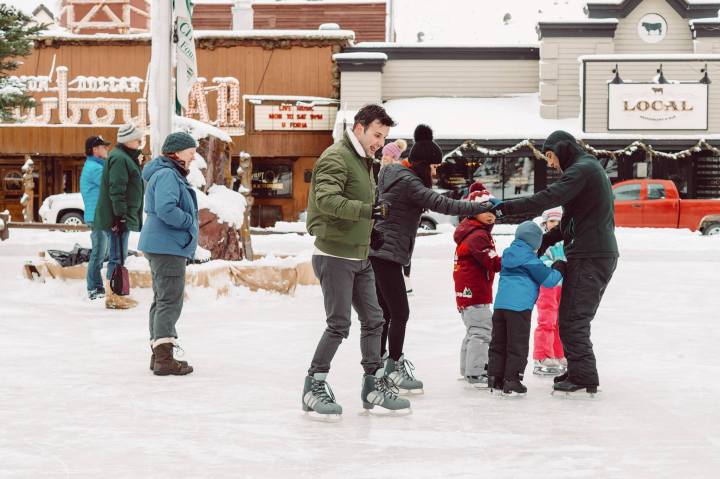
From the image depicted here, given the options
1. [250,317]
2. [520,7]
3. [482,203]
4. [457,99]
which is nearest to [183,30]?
[250,317]

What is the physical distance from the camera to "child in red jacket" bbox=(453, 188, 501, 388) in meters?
6.59

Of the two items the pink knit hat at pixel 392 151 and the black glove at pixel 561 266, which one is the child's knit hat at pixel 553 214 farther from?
the pink knit hat at pixel 392 151

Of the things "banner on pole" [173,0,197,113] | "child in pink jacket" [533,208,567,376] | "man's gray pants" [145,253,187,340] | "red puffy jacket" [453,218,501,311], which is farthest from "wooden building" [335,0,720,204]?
"red puffy jacket" [453,218,501,311]

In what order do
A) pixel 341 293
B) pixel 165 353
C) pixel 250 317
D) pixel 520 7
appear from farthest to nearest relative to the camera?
1. pixel 520 7
2. pixel 250 317
3. pixel 165 353
4. pixel 341 293

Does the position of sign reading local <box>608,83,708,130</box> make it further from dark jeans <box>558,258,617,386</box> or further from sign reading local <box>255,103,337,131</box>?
dark jeans <box>558,258,617,386</box>

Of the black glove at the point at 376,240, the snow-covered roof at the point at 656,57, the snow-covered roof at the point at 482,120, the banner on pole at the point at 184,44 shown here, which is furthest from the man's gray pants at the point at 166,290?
the snow-covered roof at the point at 656,57

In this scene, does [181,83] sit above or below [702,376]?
above

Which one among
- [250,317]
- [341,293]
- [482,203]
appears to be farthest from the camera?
[250,317]

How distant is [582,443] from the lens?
5352 millimetres

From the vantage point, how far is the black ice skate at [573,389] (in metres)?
6.47

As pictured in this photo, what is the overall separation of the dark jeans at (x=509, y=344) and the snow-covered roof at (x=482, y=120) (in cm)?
1993

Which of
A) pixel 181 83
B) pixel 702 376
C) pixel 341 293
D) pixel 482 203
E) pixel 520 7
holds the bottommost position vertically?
pixel 702 376

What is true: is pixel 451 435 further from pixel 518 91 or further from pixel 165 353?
pixel 518 91

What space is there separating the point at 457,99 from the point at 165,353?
75.0ft
